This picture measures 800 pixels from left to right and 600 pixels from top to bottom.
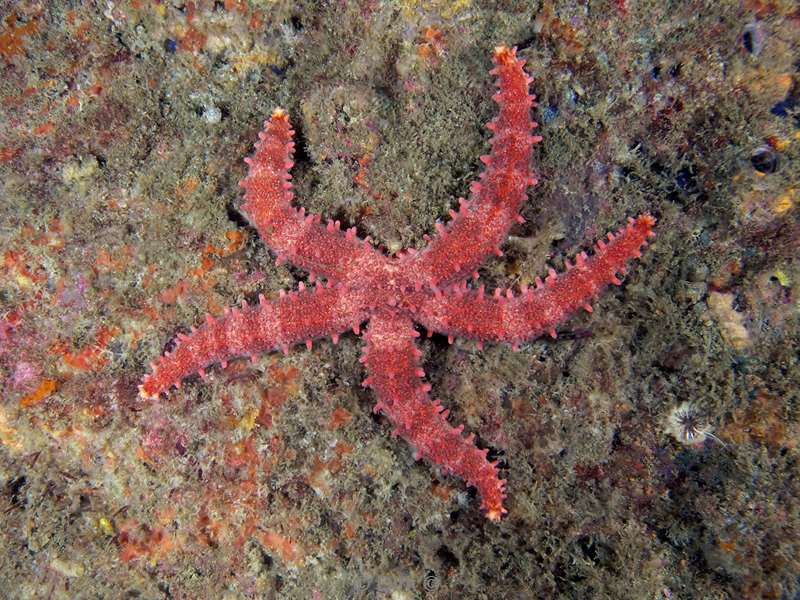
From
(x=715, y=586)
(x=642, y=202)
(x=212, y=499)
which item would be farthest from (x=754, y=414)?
(x=212, y=499)

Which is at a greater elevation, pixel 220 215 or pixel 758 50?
pixel 758 50

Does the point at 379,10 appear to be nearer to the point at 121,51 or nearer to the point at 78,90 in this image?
the point at 121,51

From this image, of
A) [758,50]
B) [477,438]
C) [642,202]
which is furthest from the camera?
[477,438]

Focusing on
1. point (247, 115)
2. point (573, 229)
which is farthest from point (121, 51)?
point (573, 229)

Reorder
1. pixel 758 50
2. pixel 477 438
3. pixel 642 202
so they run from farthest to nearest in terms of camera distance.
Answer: pixel 477 438 → pixel 642 202 → pixel 758 50

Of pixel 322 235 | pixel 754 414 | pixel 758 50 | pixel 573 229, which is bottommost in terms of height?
pixel 322 235

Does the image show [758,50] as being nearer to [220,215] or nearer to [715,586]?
[715,586]

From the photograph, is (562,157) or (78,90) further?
(78,90)
